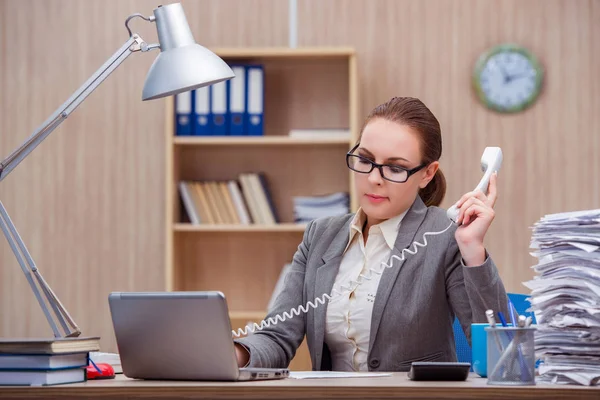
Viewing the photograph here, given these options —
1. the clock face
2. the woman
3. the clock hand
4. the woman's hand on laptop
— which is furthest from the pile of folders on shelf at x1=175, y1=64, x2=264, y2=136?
the woman's hand on laptop

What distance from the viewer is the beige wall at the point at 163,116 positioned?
4.29 m

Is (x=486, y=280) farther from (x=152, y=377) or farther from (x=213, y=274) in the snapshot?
(x=213, y=274)

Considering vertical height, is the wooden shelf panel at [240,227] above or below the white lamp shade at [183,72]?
below

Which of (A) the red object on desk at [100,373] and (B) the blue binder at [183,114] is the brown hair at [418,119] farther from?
(B) the blue binder at [183,114]

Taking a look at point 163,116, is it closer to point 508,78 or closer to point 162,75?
point 508,78

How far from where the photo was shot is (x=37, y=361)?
1.44 meters

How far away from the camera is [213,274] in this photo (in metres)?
4.37

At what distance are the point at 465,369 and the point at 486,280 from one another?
0.37 m

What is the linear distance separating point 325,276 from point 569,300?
0.83m

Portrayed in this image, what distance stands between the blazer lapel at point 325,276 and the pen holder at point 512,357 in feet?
2.47

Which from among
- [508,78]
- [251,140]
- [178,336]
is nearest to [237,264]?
[251,140]

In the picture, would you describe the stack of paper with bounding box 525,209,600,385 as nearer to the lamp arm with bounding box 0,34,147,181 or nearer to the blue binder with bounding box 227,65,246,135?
the lamp arm with bounding box 0,34,147,181

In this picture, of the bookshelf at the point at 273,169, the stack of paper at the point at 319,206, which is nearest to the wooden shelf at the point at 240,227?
the stack of paper at the point at 319,206

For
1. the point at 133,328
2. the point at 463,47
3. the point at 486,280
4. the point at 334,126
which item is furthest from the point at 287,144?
the point at 133,328
